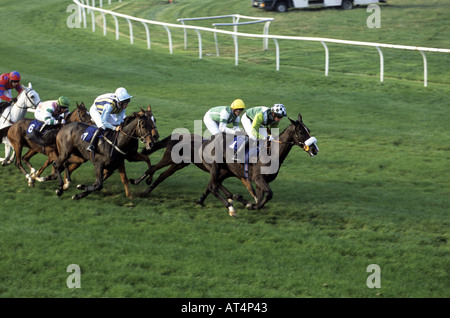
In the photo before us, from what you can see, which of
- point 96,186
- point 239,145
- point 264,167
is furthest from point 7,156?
point 264,167

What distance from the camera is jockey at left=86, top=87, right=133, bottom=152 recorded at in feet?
29.6

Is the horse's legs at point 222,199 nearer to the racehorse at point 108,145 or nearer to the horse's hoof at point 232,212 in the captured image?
the horse's hoof at point 232,212

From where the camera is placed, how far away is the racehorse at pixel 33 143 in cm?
984

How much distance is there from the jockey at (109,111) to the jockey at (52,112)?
0.81m

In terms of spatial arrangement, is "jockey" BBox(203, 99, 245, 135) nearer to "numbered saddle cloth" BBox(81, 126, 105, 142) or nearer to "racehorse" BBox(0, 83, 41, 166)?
"numbered saddle cloth" BBox(81, 126, 105, 142)

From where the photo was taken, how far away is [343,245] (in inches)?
299

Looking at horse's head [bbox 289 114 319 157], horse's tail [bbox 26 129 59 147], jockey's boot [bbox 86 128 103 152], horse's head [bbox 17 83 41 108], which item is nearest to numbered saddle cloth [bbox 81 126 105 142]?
jockey's boot [bbox 86 128 103 152]

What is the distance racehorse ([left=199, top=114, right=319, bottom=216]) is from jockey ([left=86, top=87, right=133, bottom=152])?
54.8 inches

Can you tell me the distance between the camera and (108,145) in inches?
354

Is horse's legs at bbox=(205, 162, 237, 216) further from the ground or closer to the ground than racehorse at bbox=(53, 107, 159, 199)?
closer to the ground

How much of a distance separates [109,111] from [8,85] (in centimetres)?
271

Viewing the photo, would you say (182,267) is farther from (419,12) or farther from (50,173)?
(419,12)

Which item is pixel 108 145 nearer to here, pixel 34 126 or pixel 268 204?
pixel 34 126

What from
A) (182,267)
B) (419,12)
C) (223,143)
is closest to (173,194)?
(223,143)
